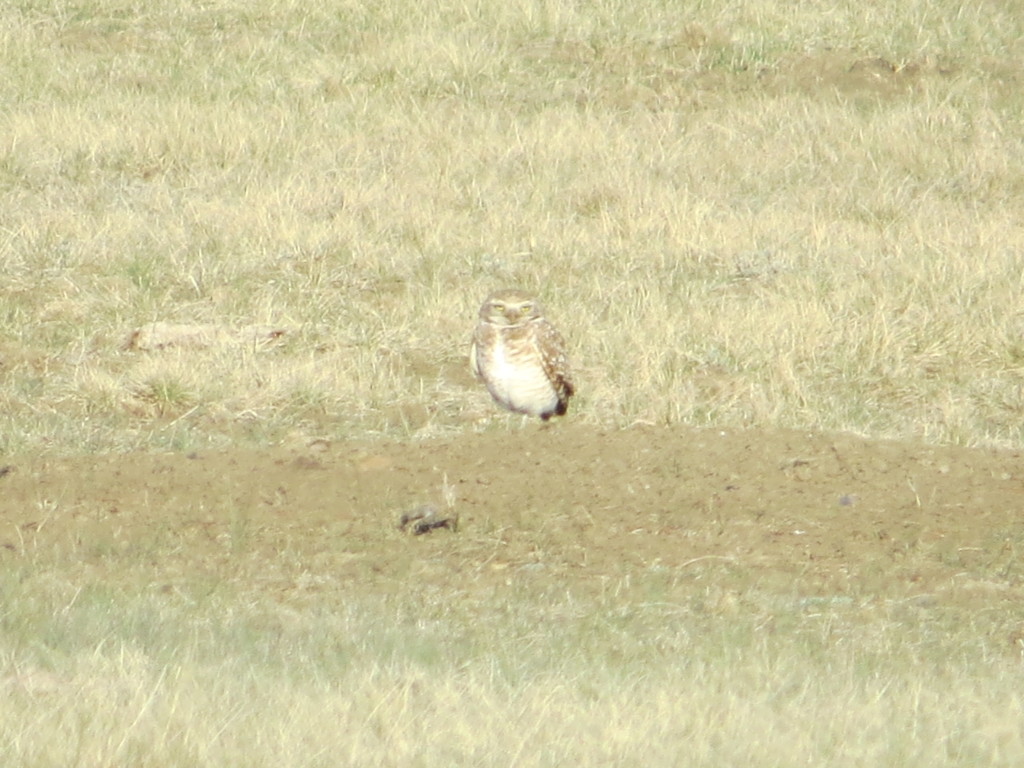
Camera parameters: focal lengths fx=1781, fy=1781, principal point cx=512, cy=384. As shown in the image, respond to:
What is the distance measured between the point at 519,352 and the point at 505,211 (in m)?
4.71

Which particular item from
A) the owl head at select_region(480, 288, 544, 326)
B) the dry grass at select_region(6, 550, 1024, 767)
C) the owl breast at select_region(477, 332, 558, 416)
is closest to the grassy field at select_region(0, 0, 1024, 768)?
the dry grass at select_region(6, 550, 1024, 767)

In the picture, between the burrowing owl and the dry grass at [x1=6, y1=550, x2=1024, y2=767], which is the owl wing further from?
the dry grass at [x1=6, y1=550, x2=1024, y2=767]

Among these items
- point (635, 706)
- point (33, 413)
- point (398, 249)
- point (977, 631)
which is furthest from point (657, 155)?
point (635, 706)

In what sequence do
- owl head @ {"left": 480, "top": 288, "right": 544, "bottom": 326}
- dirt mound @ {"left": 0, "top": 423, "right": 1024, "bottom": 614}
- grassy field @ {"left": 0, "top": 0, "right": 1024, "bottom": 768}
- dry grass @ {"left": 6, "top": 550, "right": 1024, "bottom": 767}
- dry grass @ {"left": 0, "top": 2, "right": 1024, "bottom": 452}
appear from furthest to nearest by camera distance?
dry grass @ {"left": 0, "top": 2, "right": 1024, "bottom": 452} → owl head @ {"left": 480, "top": 288, "right": 544, "bottom": 326} → dirt mound @ {"left": 0, "top": 423, "right": 1024, "bottom": 614} → grassy field @ {"left": 0, "top": 0, "right": 1024, "bottom": 768} → dry grass @ {"left": 6, "top": 550, "right": 1024, "bottom": 767}

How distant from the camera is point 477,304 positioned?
11.0 m

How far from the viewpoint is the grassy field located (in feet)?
15.2

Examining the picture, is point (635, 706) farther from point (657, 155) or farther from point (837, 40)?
point (837, 40)

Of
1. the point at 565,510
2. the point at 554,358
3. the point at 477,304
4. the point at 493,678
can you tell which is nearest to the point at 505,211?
the point at 477,304

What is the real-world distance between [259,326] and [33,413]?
165cm

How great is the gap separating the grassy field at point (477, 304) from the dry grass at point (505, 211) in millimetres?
41

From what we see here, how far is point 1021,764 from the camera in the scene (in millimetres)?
4422

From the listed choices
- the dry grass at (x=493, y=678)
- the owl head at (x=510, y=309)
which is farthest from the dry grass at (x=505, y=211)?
the dry grass at (x=493, y=678)

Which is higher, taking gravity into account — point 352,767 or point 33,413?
point 352,767

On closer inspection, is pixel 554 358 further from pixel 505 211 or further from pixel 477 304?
pixel 505 211
